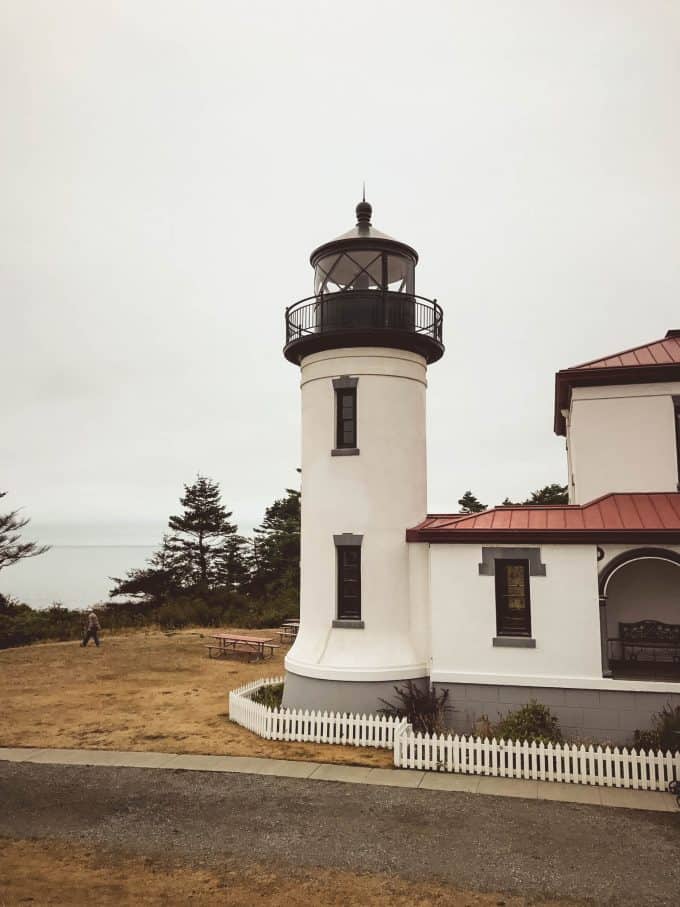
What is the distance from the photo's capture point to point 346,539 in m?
16.4

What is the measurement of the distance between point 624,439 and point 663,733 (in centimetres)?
680

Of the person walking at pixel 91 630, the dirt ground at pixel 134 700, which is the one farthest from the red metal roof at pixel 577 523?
the person walking at pixel 91 630

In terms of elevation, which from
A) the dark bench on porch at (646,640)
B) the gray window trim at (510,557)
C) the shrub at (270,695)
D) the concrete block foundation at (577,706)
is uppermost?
the gray window trim at (510,557)

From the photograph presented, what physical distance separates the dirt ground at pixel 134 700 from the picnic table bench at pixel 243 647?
536 millimetres

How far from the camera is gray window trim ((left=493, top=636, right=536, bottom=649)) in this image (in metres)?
14.5

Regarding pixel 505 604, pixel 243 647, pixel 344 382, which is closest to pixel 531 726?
pixel 505 604

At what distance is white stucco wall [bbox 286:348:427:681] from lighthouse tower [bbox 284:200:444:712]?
0.08 ft

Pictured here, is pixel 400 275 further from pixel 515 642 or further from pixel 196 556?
pixel 196 556

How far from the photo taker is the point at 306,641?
16672 millimetres

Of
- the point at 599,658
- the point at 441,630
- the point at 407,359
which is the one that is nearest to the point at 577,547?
the point at 599,658

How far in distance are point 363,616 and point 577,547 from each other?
5242 mm

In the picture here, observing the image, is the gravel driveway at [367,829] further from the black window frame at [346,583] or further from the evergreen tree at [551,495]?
the evergreen tree at [551,495]

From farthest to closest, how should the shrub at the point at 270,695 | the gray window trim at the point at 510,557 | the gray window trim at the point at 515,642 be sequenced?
the shrub at the point at 270,695
the gray window trim at the point at 510,557
the gray window trim at the point at 515,642

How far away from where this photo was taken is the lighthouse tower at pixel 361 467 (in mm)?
15977
